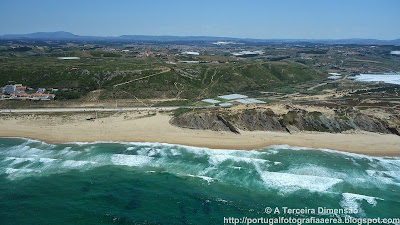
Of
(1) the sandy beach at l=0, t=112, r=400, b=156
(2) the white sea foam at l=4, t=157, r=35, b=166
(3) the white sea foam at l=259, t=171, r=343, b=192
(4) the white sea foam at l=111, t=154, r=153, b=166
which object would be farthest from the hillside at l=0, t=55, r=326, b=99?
(3) the white sea foam at l=259, t=171, r=343, b=192

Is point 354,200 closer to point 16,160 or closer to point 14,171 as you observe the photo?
point 14,171

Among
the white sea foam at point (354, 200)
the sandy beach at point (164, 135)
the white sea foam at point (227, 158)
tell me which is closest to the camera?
the white sea foam at point (354, 200)

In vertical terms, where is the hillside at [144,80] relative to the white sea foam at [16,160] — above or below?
above

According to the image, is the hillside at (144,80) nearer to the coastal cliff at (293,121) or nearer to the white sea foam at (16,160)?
the coastal cliff at (293,121)

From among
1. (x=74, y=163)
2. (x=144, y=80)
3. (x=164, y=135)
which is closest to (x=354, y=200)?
(x=164, y=135)

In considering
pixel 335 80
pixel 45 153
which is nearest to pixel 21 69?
pixel 45 153

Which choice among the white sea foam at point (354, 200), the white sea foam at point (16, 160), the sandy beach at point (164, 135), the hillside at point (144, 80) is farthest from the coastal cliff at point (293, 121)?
the hillside at point (144, 80)

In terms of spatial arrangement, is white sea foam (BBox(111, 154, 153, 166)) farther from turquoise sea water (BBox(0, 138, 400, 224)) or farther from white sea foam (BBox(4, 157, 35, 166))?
white sea foam (BBox(4, 157, 35, 166))

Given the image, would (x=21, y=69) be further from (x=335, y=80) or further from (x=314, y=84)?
(x=335, y=80)
